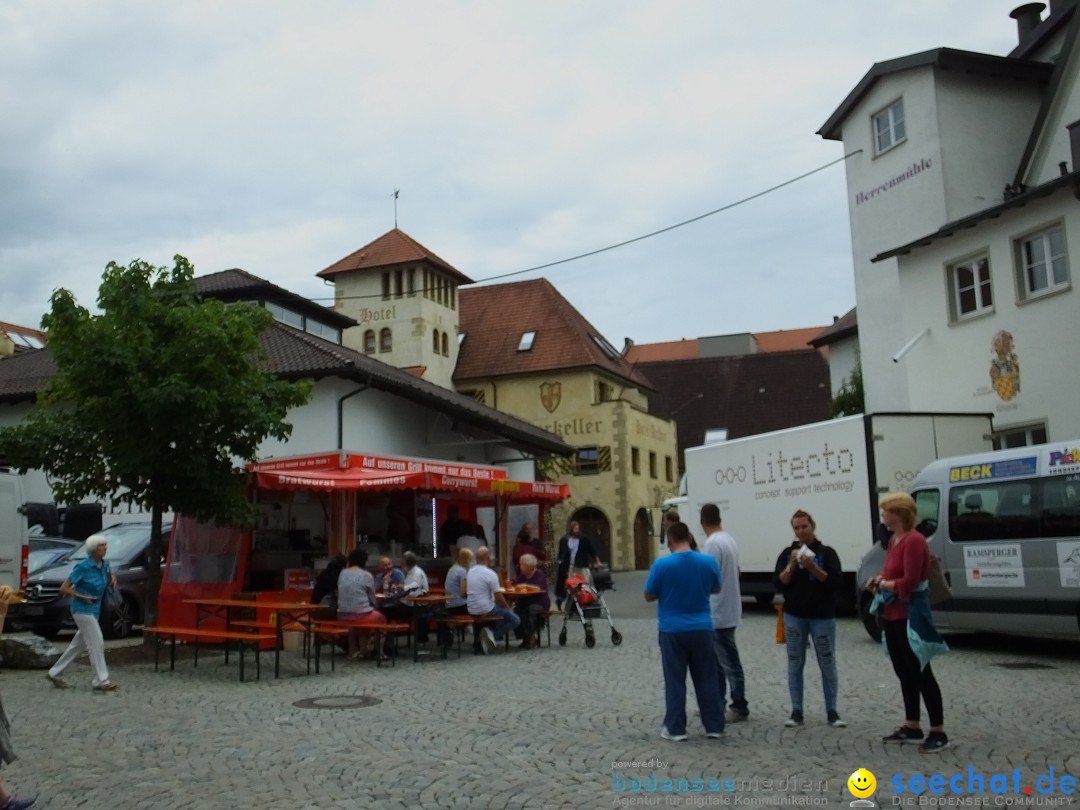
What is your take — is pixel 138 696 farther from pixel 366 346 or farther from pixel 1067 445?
pixel 366 346

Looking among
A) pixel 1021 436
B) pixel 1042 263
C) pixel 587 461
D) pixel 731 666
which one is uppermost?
pixel 1042 263

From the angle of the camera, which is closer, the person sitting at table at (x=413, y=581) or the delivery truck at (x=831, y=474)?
the person sitting at table at (x=413, y=581)

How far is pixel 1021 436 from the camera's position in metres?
20.0

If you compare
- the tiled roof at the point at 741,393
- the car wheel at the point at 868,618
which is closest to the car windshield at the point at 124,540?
the car wheel at the point at 868,618

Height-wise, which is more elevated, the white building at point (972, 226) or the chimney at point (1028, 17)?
the chimney at point (1028, 17)

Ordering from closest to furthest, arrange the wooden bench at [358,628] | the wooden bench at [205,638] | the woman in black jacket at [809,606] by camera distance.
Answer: the woman in black jacket at [809,606] → the wooden bench at [205,638] → the wooden bench at [358,628]

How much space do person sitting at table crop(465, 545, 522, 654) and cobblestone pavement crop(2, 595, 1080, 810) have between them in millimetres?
1853

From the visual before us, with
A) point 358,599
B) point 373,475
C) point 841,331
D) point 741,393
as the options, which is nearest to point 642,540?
point 741,393

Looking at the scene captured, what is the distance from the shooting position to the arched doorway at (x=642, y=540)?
159ft

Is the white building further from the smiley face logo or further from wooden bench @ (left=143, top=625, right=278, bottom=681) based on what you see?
the smiley face logo

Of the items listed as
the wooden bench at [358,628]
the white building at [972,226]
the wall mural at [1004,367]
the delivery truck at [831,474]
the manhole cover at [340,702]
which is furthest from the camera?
the wall mural at [1004,367]

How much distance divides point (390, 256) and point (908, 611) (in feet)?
142

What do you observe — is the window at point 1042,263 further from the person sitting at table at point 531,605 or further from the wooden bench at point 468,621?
the wooden bench at point 468,621

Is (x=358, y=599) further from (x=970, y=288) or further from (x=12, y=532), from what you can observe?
(x=970, y=288)
